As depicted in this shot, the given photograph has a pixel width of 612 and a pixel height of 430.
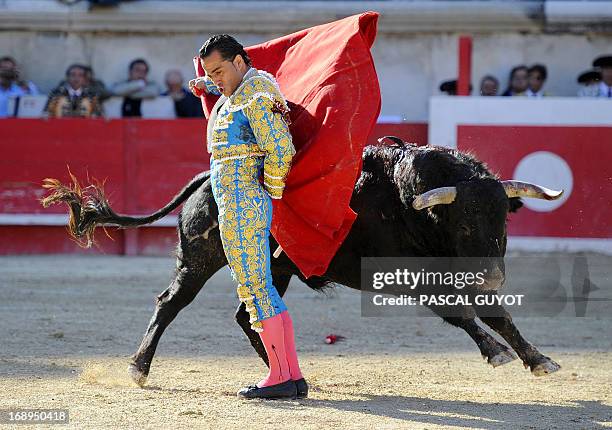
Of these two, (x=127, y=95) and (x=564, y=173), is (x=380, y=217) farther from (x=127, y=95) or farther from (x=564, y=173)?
(x=127, y=95)

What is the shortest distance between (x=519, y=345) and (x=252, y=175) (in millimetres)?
1187

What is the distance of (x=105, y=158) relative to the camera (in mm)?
8391

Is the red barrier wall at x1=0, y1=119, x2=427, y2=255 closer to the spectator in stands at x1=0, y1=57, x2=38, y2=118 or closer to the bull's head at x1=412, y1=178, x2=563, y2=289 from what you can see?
the spectator in stands at x1=0, y1=57, x2=38, y2=118

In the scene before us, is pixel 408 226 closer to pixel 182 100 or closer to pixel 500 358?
pixel 500 358

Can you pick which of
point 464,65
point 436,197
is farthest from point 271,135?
point 464,65

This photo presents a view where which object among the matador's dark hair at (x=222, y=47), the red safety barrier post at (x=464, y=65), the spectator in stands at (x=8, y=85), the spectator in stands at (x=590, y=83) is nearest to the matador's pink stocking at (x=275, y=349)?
the matador's dark hair at (x=222, y=47)

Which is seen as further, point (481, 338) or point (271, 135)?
point (481, 338)

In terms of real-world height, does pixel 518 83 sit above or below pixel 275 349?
above

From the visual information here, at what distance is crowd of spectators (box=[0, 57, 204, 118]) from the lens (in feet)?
28.6

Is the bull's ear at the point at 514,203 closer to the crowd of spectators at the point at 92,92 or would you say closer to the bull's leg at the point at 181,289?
the bull's leg at the point at 181,289

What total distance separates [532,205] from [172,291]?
14.4 feet

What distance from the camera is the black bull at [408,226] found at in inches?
153

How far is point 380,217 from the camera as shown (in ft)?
13.3

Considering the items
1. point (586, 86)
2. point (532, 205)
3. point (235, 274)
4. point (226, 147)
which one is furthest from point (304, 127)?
point (586, 86)
